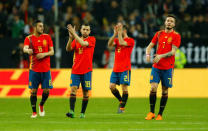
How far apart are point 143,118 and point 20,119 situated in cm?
284

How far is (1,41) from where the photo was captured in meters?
25.7

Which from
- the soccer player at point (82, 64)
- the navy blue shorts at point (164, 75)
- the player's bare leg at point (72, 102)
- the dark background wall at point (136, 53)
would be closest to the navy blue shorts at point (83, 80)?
the soccer player at point (82, 64)

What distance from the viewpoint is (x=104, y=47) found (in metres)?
26.4

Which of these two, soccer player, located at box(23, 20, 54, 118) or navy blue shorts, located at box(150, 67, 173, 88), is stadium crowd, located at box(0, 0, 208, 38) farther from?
navy blue shorts, located at box(150, 67, 173, 88)

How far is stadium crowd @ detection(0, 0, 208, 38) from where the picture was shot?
2603 cm

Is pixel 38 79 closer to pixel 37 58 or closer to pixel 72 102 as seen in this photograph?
pixel 37 58

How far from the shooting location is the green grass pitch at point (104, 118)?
12.0 m

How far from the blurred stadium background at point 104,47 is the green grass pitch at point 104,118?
4cm

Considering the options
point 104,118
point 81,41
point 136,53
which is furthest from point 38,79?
point 136,53

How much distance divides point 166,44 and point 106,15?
14.6 metres

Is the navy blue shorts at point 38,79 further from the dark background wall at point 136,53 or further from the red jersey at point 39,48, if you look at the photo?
the dark background wall at point 136,53

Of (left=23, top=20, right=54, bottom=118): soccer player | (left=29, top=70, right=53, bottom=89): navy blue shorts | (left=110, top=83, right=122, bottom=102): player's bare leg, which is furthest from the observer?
(left=110, top=83, right=122, bottom=102): player's bare leg

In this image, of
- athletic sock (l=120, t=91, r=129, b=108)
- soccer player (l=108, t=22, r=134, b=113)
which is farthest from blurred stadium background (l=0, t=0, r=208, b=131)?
soccer player (l=108, t=22, r=134, b=113)

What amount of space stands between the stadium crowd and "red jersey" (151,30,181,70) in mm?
11215
